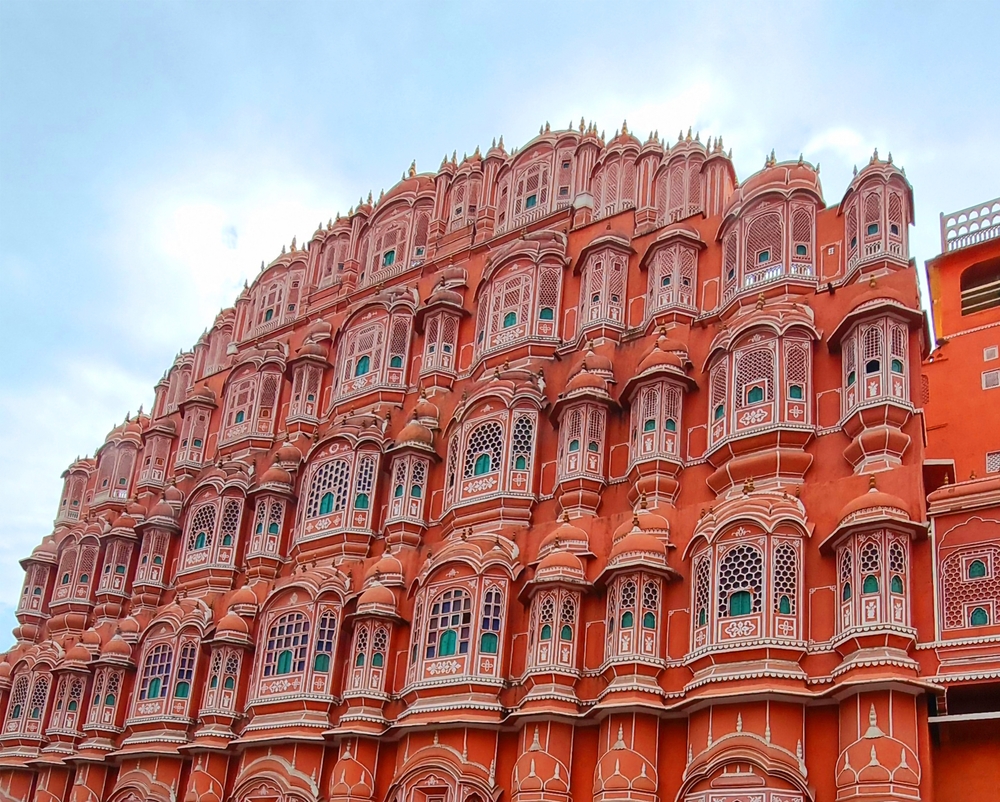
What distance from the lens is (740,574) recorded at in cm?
2111

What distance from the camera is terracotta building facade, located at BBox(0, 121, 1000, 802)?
20047 mm

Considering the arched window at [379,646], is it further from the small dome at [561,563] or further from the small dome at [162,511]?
the small dome at [162,511]

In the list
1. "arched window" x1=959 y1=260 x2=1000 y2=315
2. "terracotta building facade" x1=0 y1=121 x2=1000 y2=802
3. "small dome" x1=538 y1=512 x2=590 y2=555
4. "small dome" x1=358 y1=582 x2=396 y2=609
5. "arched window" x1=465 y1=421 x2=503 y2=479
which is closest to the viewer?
"terracotta building facade" x1=0 y1=121 x2=1000 y2=802

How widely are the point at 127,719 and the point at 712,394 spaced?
17245mm

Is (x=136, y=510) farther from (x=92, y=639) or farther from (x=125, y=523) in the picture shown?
(x=92, y=639)

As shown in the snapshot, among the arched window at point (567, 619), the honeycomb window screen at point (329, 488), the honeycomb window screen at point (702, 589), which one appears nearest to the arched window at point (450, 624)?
the arched window at point (567, 619)

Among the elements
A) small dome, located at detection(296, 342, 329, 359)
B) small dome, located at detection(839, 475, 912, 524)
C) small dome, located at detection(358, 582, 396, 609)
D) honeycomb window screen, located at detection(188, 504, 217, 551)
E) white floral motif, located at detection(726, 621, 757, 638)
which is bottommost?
white floral motif, located at detection(726, 621, 757, 638)

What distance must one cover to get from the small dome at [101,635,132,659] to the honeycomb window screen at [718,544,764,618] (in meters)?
17.9

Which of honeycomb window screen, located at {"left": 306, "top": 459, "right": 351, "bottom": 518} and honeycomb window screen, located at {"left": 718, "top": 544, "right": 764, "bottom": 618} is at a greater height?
honeycomb window screen, located at {"left": 306, "top": 459, "right": 351, "bottom": 518}

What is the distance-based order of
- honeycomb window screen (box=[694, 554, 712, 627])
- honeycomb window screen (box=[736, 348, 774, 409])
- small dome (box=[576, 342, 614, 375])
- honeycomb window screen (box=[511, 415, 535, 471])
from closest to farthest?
Answer: honeycomb window screen (box=[694, 554, 712, 627]) < honeycomb window screen (box=[736, 348, 774, 409]) < honeycomb window screen (box=[511, 415, 535, 471]) < small dome (box=[576, 342, 614, 375])

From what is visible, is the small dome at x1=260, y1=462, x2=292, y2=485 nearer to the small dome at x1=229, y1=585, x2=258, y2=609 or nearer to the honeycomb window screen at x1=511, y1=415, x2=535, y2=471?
the small dome at x1=229, y1=585, x2=258, y2=609

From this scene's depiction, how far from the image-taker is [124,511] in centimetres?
3884

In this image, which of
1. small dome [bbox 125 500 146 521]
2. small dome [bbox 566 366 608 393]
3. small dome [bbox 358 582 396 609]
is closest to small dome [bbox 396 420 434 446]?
small dome [bbox 358 582 396 609]

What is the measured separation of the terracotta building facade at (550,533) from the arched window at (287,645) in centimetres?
9
